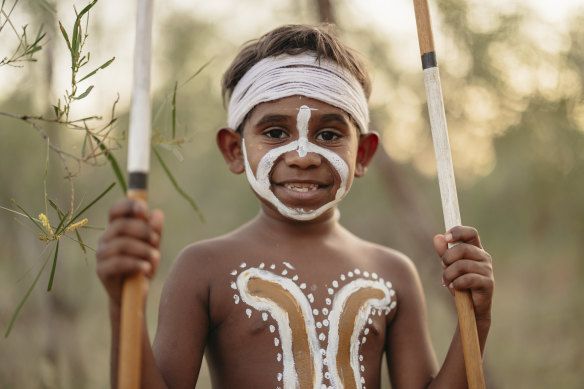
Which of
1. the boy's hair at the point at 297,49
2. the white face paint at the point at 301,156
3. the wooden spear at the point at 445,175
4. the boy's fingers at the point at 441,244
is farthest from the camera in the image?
the boy's hair at the point at 297,49

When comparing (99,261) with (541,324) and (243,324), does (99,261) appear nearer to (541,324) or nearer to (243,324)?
(243,324)

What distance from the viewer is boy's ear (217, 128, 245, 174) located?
2658 mm

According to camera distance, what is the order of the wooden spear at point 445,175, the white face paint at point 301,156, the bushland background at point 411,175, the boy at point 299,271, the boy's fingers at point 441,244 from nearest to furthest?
the wooden spear at point 445,175
the boy's fingers at point 441,244
the boy at point 299,271
the white face paint at point 301,156
the bushland background at point 411,175

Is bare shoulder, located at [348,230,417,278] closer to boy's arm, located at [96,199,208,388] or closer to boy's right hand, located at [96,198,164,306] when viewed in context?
boy's arm, located at [96,199,208,388]

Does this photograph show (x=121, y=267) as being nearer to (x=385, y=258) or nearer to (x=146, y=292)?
(x=146, y=292)

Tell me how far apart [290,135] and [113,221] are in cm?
100

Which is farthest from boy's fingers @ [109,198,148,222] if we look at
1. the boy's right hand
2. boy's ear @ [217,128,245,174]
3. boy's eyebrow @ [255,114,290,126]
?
boy's ear @ [217,128,245,174]

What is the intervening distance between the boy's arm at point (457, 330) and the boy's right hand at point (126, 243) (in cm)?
100

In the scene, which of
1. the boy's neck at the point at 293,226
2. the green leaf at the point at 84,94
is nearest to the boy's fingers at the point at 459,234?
the boy's neck at the point at 293,226

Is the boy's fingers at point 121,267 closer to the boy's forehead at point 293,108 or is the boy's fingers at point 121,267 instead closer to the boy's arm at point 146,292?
the boy's arm at point 146,292

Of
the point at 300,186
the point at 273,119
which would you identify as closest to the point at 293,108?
the point at 273,119

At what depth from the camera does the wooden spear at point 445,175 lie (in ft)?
6.56

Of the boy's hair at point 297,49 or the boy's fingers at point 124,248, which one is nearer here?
the boy's fingers at point 124,248

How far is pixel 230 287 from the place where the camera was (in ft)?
7.72
